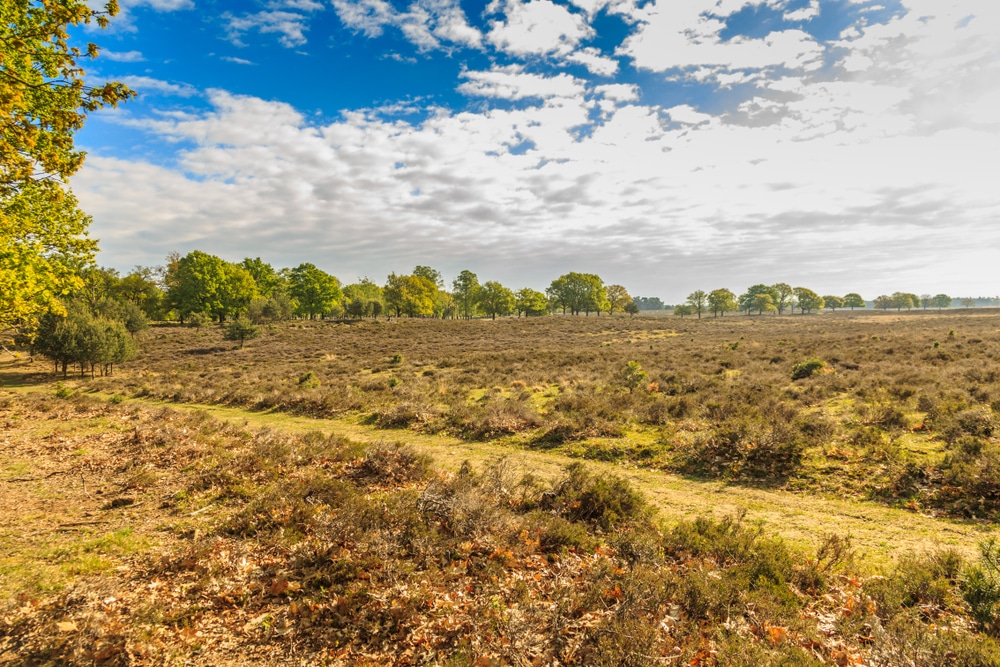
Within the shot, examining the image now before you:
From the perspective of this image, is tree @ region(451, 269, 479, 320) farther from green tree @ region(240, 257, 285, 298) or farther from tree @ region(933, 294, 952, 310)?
tree @ region(933, 294, 952, 310)

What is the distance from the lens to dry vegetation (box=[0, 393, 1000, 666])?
199 inches

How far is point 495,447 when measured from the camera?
49.7 ft

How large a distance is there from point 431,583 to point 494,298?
92.6 metres

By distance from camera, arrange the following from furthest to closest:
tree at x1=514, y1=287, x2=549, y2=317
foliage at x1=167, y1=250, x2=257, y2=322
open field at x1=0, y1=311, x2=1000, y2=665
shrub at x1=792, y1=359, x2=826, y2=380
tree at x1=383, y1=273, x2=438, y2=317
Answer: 1. tree at x1=514, y1=287, x2=549, y2=317
2. tree at x1=383, y1=273, x2=438, y2=317
3. foliage at x1=167, y1=250, x2=257, y2=322
4. shrub at x1=792, y1=359, x2=826, y2=380
5. open field at x1=0, y1=311, x2=1000, y2=665

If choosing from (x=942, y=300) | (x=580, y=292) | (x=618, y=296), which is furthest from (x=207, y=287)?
(x=942, y=300)

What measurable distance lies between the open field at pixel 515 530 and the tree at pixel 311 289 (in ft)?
211

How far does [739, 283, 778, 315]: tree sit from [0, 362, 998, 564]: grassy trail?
15393 centimetres

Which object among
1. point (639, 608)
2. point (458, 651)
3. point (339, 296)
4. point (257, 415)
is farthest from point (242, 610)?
point (339, 296)

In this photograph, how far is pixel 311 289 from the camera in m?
80.8

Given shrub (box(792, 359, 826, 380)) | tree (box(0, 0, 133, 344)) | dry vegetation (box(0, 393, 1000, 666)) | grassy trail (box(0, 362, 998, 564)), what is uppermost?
tree (box(0, 0, 133, 344))

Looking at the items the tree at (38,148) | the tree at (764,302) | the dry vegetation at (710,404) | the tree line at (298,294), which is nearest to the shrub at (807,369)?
the dry vegetation at (710,404)

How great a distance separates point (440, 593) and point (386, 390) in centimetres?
1895

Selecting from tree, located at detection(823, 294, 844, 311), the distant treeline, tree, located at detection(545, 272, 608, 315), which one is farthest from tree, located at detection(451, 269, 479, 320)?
tree, located at detection(823, 294, 844, 311)

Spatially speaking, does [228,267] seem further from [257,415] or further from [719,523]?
[719,523]
